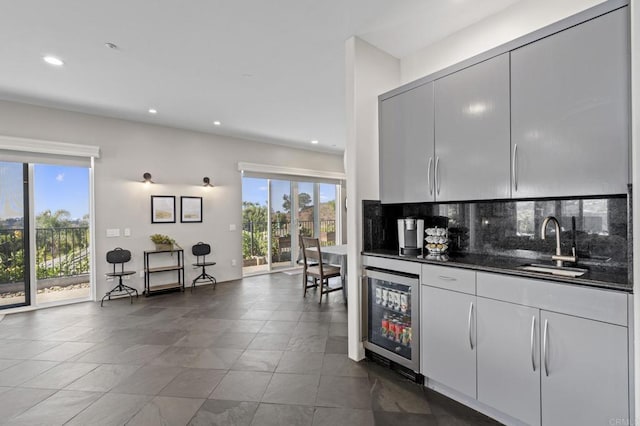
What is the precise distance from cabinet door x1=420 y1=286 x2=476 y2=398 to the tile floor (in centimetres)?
18

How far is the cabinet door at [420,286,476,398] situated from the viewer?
1.99 metres

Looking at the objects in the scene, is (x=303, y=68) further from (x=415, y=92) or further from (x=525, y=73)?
(x=525, y=73)

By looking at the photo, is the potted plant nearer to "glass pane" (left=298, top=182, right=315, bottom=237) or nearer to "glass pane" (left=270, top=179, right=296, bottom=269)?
"glass pane" (left=270, top=179, right=296, bottom=269)

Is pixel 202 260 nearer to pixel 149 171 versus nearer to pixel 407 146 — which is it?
pixel 149 171

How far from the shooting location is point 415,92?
2561mm

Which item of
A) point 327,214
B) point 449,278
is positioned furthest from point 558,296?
point 327,214

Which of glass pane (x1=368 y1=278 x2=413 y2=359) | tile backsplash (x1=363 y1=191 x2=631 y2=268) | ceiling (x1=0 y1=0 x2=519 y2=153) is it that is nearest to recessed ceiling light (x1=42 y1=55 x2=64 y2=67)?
ceiling (x1=0 y1=0 x2=519 y2=153)

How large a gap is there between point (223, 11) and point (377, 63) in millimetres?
1395

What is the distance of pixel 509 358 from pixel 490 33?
2.37 meters

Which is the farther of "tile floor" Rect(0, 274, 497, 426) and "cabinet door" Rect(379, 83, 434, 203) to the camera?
"cabinet door" Rect(379, 83, 434, 203)

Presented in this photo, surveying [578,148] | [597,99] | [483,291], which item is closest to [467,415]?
[483,291]

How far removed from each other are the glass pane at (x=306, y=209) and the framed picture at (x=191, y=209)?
2399 millimetres

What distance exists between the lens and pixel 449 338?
2094mm

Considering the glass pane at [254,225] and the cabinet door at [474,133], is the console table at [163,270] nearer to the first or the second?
the glass pane at [254,225]
